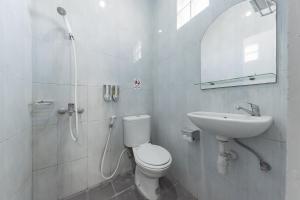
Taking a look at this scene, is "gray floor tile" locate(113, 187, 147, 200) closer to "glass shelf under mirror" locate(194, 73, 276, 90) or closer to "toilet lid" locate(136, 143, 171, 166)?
"toilet lid" locate(136, 143, 171, 166)

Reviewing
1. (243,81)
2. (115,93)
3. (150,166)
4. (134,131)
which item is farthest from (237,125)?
(115,93)

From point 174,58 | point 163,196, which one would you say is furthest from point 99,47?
point 163,196

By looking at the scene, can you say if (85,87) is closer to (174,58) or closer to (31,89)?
(31,89)

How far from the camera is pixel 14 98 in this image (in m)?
0.78

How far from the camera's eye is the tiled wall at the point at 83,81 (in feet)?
3.88

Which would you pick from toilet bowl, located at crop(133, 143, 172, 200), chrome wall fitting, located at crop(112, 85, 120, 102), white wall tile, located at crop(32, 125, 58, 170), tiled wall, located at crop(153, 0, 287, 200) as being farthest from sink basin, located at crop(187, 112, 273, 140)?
white wall tile, located at crop(32, 125, 58, 170)

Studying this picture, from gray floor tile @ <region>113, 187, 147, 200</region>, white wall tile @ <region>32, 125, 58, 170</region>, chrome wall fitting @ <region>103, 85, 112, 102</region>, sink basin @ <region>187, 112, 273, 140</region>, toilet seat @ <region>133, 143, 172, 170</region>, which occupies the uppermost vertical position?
chrome wall fitting @ <region>103, 85, 112, 102</region>

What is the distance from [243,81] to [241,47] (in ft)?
0.86

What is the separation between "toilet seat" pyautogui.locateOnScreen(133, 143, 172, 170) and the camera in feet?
3.98

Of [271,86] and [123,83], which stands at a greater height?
[123,83]

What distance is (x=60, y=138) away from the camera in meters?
1.28

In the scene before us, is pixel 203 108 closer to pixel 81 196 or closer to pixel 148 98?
pixel 148 98

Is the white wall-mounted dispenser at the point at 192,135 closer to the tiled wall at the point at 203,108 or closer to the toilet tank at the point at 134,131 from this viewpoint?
the tiled wall at the point at 203,108

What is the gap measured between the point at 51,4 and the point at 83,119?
1.11m
